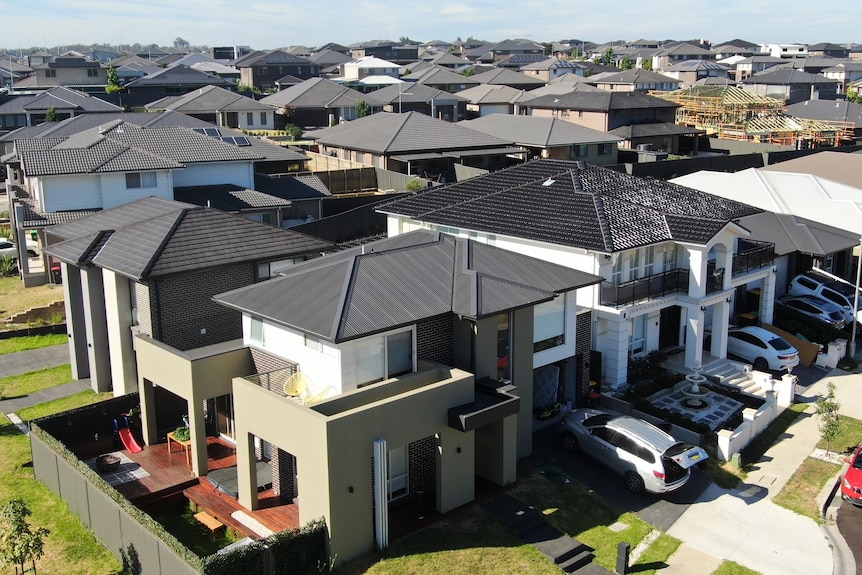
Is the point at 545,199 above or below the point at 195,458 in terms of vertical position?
above

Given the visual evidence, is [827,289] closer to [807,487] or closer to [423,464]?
[807,487]

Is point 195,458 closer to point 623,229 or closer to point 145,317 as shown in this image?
point 145,317

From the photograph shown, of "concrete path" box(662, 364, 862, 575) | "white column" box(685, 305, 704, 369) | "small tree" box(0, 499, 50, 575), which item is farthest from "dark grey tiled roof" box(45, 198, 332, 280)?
"concrete path" box(662, 364, 862, 575)

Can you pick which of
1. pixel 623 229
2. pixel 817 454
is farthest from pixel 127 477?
pixel 817 454

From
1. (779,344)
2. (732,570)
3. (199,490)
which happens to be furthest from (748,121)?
(199,490)

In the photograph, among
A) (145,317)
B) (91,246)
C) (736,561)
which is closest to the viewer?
(736,561)

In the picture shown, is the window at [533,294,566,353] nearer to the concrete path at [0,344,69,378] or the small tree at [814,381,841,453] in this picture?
the small tree at [814,381,841,453]

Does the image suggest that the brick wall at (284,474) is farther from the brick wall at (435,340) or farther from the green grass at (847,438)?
the green grass at (847,438)
